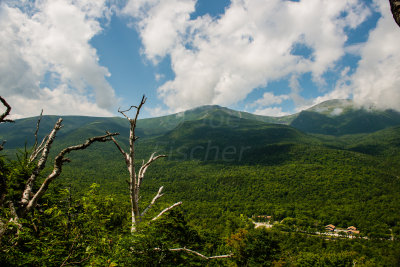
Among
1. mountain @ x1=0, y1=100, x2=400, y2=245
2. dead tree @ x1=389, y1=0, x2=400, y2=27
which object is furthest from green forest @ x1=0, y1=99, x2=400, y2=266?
dead tree @ x1=389, y1=0, x2=400, y2=27

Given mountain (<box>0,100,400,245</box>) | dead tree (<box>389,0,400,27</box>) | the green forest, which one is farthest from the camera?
mountain (<box>0,100,400,245</box>)

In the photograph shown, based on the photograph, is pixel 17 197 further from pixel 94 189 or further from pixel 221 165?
→ pixel 221 165

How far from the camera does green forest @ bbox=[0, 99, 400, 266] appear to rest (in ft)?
11.0

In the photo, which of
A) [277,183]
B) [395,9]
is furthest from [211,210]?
[395,9]

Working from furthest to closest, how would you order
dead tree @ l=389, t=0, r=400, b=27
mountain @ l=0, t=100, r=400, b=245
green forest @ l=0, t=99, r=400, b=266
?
mountain @ l=0, t=100, r=400, b=245 → green forest @ l=0, t=99, r=400, b=266 → dead tree @ l=389, t=0, r=400, b=27

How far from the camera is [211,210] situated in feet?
252

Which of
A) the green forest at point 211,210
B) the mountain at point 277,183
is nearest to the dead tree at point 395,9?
the green forest at point 211,210

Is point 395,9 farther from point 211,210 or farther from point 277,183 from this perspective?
point 277,183

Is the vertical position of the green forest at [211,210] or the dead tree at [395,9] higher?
the dead tree at [395,9]

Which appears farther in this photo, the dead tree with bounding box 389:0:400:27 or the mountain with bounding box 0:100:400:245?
the mountain with bounding box 0:100:400:245

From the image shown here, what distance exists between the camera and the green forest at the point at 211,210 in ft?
11.0

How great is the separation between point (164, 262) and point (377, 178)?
6049 inches

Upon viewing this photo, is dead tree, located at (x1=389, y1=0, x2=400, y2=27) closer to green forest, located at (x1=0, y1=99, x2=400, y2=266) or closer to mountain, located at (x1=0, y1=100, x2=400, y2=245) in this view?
green forest, located at (x1=0, y1=99, x2=400, y2=266)

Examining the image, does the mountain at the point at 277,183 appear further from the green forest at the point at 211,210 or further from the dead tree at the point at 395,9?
the dead tree at the point at 395,9
